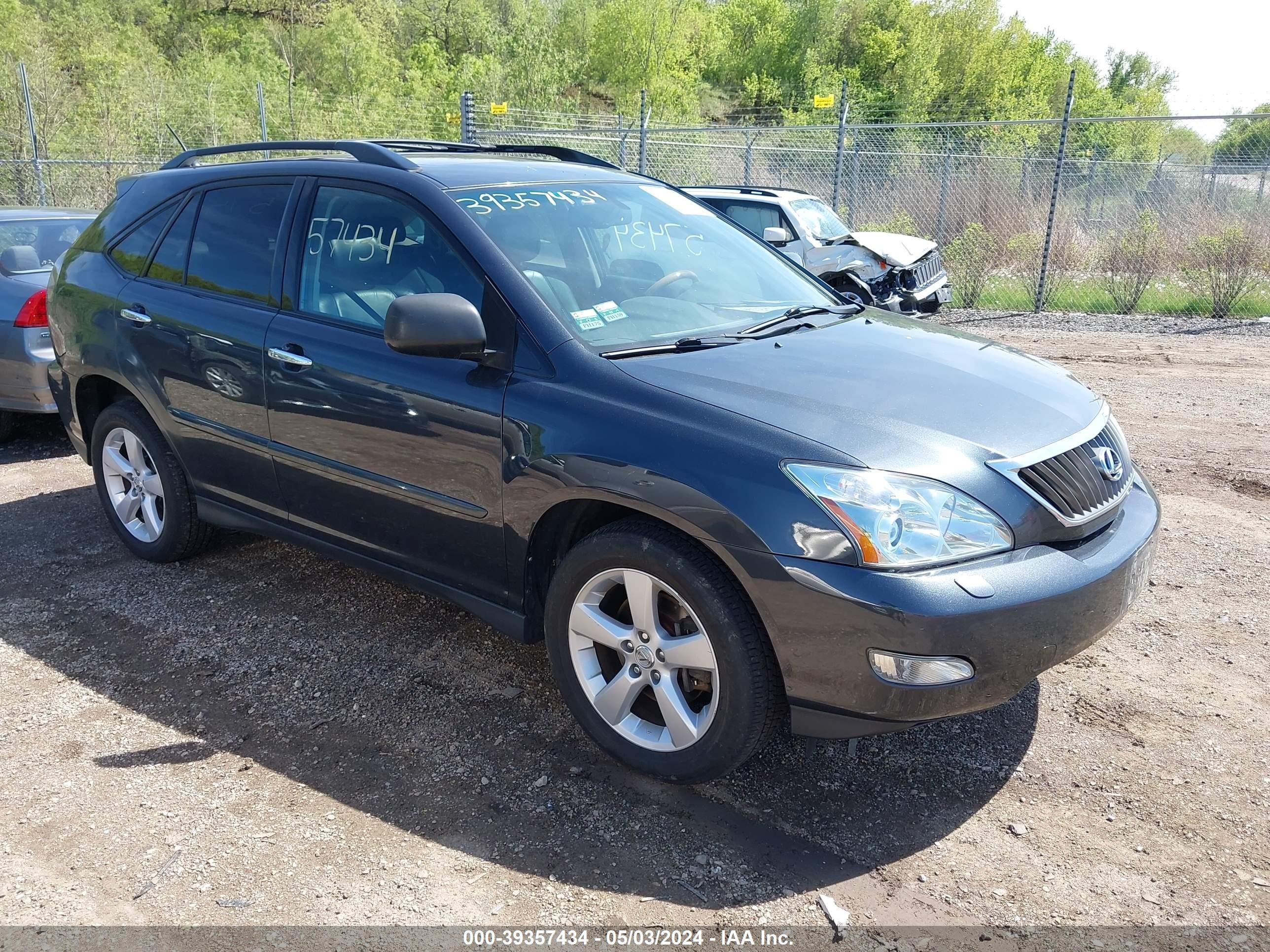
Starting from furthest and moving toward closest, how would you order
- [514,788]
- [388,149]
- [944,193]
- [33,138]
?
[33,138]
[944,193]
[388,149]
[514,788]

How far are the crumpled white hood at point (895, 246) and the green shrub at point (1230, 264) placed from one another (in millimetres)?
3616

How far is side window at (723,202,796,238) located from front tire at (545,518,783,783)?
843cm

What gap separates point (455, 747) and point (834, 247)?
8819 mm

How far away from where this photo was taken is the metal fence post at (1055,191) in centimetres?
1170

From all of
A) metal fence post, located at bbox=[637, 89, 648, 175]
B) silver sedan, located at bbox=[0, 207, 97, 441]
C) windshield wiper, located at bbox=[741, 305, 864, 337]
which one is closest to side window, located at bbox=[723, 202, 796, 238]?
metal fence post, located at bbox=[637, 89, 648, 175]

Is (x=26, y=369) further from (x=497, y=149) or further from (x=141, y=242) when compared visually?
(x=497, y=149)

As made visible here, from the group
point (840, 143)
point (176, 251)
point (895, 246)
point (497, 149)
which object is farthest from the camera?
point (840, 143)

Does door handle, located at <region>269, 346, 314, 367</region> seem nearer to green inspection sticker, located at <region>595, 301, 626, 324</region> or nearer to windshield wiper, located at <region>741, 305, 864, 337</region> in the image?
green inspection sticker, located at <region>595, 301, 626, 324</region>

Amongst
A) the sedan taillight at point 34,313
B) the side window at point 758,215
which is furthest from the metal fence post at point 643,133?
the sedan taillight at point 34,313

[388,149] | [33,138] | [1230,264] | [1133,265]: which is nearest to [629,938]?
[388,149]

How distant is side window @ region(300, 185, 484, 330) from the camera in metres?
3.31

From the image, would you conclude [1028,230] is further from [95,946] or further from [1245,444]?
[95,946]

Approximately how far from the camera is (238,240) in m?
3.97

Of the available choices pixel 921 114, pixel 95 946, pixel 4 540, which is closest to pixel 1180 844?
pixel 95 946
